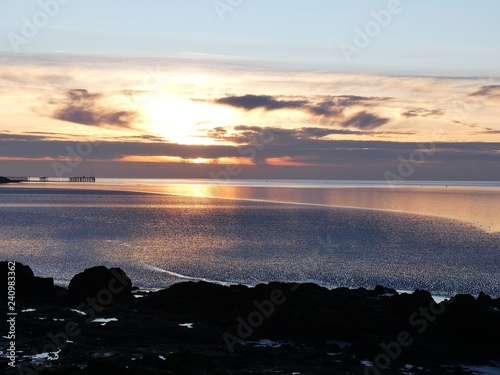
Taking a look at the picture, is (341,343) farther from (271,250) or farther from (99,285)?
(271,250)

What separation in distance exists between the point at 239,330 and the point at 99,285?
14.1m

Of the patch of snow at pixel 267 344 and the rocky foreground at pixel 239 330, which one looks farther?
the patch of snow at pixel 267 344

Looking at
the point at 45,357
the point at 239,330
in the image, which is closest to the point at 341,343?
the point at 239,330

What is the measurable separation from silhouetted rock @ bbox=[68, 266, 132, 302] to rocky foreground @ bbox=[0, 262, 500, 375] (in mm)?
73

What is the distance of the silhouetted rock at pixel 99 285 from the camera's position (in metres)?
42.5

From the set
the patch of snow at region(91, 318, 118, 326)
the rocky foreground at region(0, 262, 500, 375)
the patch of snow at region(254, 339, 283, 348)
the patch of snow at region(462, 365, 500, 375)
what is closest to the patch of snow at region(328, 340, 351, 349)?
the rocky foreground at region(0, 262, 500, 375)

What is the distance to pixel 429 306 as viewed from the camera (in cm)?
3647

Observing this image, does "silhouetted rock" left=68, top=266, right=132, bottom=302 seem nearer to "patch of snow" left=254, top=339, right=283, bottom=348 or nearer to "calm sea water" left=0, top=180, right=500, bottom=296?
"calm sea water" left=0, top=180, right=500, bottom=296

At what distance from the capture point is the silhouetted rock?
139 ft

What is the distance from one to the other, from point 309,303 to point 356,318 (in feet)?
9.57

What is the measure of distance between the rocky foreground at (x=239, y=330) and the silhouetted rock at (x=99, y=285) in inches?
2.9

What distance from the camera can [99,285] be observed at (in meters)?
43.6

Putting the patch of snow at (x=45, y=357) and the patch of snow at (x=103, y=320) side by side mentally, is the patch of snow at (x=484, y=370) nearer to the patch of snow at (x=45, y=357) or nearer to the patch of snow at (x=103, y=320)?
the patch of snow at (x=45, y=357)

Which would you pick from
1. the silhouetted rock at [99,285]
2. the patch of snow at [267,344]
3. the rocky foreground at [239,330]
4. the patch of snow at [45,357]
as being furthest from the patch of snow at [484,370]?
the silhouetted rock at [99,285]
